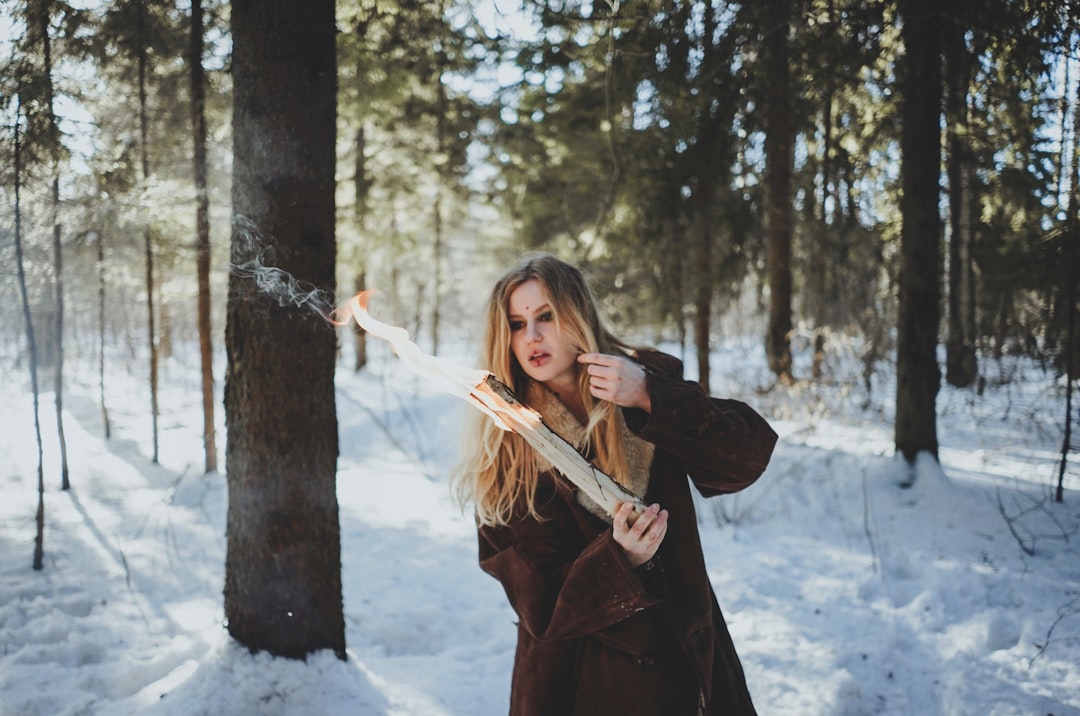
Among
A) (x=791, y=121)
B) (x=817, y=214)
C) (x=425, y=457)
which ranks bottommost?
(x=425, y=457)

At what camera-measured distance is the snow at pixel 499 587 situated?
3320mm

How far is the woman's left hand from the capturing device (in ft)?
5.72

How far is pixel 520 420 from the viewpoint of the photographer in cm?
150

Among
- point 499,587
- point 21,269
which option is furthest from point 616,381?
point 21,269

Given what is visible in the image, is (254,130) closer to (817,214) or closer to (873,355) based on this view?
(873,355)

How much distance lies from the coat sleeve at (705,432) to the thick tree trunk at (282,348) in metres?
2.05

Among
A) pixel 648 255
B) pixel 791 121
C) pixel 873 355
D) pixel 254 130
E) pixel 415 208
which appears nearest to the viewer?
pixel 254 130

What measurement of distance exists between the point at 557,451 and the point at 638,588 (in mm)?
575

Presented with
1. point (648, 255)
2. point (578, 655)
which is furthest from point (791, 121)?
point (578, 655)

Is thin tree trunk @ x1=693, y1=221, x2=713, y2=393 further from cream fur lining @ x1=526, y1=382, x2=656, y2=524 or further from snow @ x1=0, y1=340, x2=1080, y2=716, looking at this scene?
cream fur lining @ x1=526, y1=382, x2=656, y2=524

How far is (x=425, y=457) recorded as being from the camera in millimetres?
10539

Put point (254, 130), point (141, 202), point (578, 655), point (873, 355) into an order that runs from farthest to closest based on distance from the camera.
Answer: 1. point (873, 355)
2. point (141, 202)
3. point (254, 130)
4. point (578, 655)

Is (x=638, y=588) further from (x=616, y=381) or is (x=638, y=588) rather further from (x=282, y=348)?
(x=282, y=348)

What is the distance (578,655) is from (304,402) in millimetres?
1962
